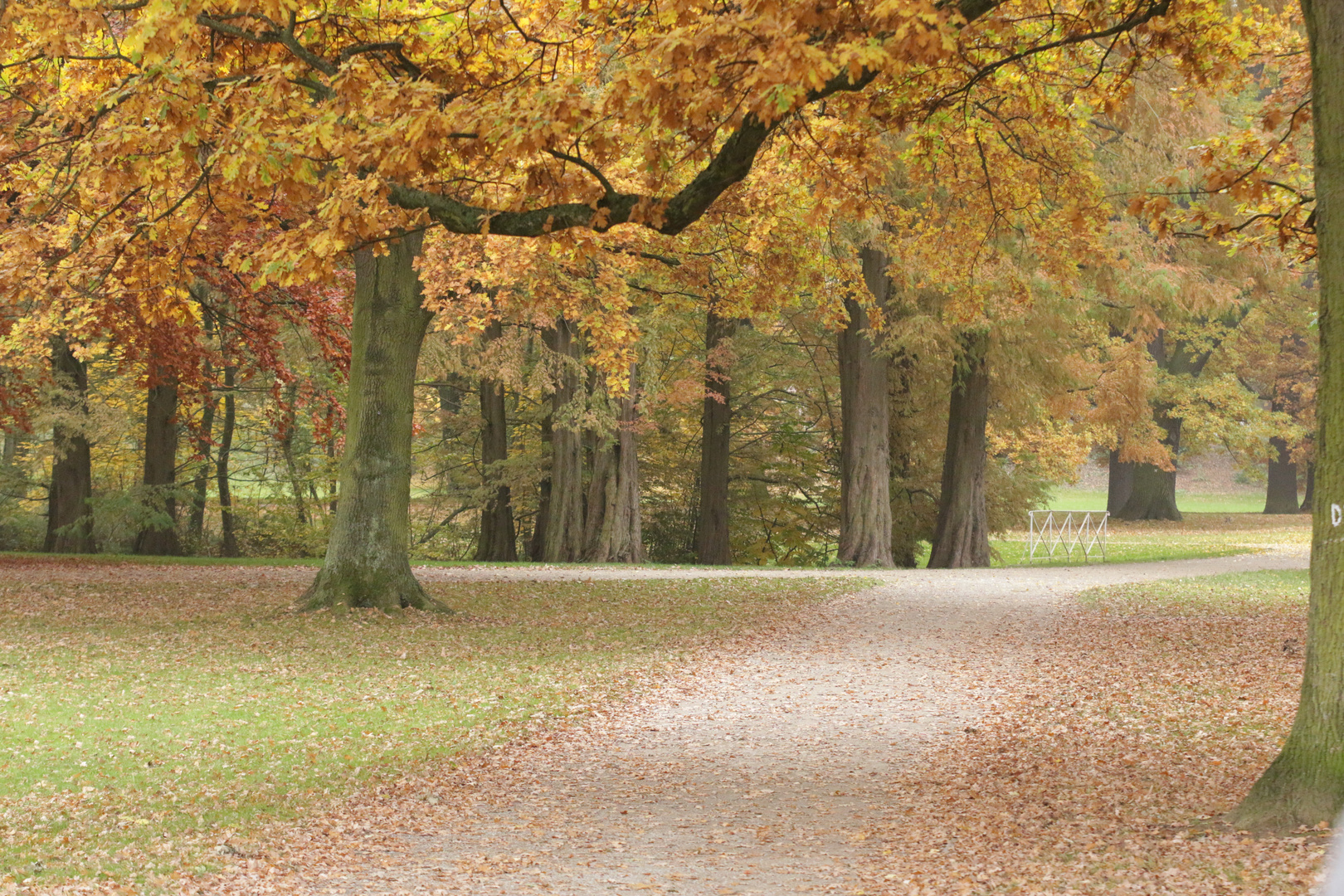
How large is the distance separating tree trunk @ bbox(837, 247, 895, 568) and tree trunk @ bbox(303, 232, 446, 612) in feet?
33.0

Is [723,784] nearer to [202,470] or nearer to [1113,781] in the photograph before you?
[1113,781]

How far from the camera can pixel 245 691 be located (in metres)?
9.24

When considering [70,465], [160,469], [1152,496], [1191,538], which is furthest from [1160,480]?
[70,465]

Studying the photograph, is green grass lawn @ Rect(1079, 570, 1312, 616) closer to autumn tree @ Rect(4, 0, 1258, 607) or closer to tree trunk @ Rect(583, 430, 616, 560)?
autumn tree @ Rect(4, 0, 1258, 607)

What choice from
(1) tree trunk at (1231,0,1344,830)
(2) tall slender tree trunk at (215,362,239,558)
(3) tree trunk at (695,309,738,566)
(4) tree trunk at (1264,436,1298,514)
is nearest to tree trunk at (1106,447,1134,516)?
(4) tree trunk at (1264,436,1298,514)

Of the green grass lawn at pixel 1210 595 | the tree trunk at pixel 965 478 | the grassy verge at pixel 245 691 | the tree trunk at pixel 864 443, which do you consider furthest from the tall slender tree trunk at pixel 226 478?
the green grass lawn at pixel 1210 595

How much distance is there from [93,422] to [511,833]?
1718 cm

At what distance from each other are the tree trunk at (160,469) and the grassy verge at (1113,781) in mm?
15817

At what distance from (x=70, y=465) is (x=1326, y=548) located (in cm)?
2145

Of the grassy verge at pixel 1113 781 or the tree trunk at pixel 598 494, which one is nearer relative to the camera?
the grassy verge at pixel 1113 781

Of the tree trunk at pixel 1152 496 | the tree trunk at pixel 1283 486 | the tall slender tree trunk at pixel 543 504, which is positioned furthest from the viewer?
the tree trunk at pixel 1283 486

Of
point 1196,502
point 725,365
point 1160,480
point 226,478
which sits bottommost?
point 226,478

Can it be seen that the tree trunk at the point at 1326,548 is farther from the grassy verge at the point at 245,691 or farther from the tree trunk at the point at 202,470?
the tree trunk at the point at 202,470

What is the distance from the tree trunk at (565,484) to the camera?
22.5 metres
